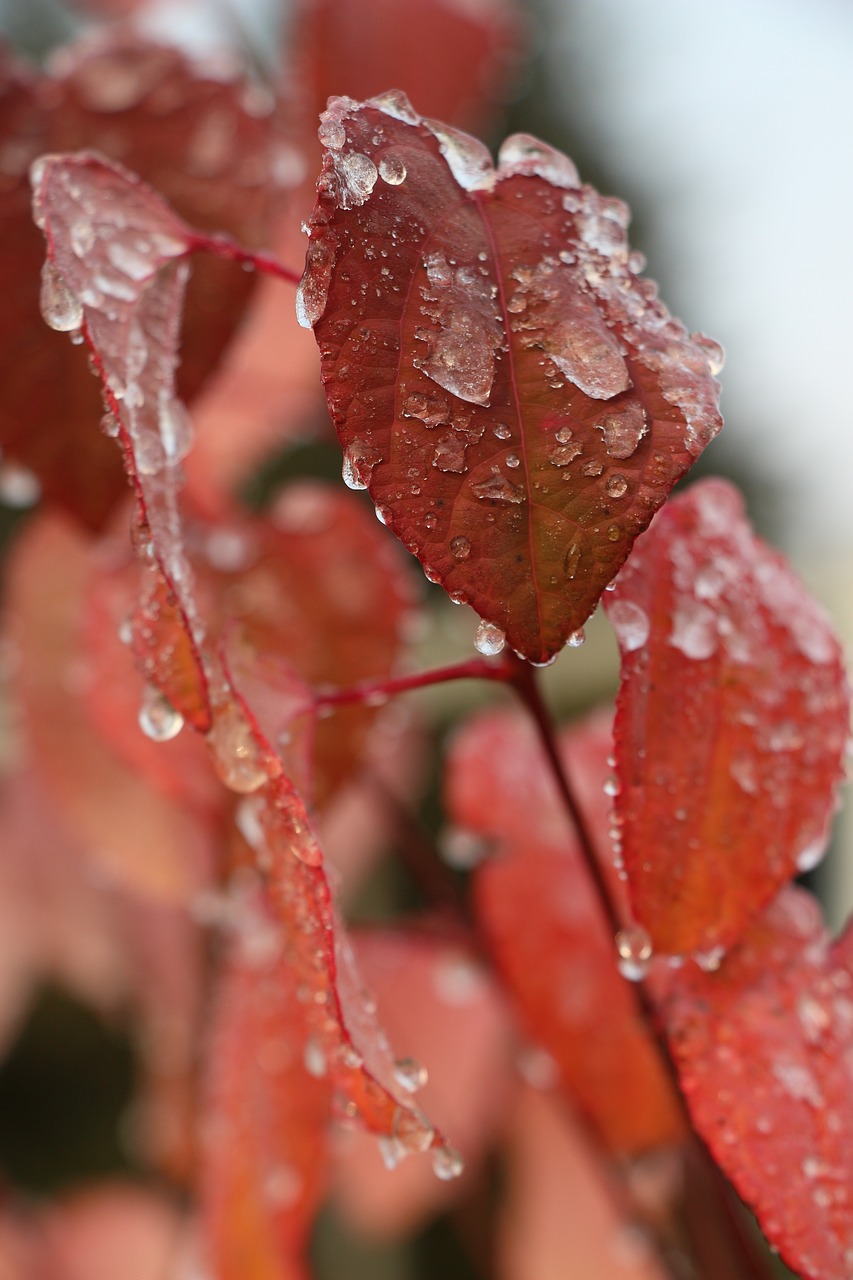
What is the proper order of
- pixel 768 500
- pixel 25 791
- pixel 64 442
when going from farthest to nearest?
pixel 768 500 < pixel 25 791 < pixel 64 442

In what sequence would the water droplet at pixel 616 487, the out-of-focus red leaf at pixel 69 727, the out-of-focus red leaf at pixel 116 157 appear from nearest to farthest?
the water droplet at pixel 616 487
the out-of-focus red leaf at pixel 116 157
the out-of-focus red leaf at pixel 69 727

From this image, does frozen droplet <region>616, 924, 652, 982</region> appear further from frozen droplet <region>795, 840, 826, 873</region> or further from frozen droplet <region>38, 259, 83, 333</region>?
frozen droplet <region>38, 259, 83, 333</region>

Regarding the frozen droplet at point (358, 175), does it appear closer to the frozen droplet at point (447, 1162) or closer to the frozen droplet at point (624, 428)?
the frozen droplet at point (624, 428)

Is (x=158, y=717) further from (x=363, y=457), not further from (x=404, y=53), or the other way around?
(x=404, y=53)

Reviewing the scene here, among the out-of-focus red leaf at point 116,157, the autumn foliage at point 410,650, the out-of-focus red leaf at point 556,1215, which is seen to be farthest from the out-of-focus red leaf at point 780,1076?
the out-of-focus red leaf at point 556,1215

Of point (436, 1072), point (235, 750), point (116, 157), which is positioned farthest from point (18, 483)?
point (436, 1072)

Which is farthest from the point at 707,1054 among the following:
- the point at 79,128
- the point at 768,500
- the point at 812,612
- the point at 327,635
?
the point at 768,500

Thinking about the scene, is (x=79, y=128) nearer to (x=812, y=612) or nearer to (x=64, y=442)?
(x=64, y=442)
